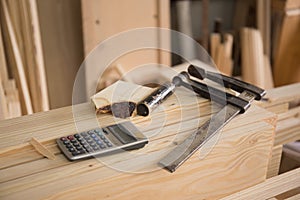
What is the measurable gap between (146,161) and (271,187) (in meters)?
0.28

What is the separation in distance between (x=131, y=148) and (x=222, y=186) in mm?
197

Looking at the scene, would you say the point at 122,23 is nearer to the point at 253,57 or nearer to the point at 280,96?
the point at 253,57

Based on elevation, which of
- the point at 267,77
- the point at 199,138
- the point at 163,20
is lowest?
the point at 267,77

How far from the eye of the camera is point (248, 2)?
7.47 feet

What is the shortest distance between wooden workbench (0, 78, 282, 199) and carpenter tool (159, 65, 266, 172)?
0.05 ft

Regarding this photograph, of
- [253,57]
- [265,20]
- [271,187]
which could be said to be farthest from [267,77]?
[271,187]

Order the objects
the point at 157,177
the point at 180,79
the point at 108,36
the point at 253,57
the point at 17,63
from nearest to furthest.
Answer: the point at 157,177 → the point at 180,79 → the point at 17,63 → the point at 108,36 → the point at 253,57

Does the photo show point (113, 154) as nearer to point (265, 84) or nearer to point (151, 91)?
point (151, 91)

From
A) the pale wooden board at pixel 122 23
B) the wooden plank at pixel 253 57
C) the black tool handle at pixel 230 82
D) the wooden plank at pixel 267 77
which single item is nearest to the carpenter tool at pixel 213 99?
the black tool handle at pixel 230 82

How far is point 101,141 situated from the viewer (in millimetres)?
695

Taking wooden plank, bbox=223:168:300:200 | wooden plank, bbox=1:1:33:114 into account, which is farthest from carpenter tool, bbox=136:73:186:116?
wooden plank, bbox=1:1:33:114

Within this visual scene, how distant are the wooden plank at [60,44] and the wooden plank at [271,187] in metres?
1.02

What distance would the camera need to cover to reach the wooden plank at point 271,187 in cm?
76

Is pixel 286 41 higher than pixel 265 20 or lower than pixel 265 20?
lower
